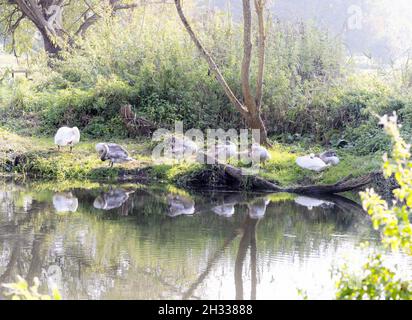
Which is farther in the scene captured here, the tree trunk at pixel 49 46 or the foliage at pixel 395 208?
the tree trunk at pixel 49 46

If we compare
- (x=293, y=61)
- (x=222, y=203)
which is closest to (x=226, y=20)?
(x=293, y=61)

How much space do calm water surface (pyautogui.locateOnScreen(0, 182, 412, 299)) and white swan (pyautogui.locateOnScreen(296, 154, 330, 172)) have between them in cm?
95

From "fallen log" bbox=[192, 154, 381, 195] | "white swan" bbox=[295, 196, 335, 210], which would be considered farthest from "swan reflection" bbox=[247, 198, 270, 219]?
"fallen log" bbox=[192, 154, 381, 195]

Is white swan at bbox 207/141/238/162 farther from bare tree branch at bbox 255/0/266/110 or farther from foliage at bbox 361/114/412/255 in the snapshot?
foliage at bbox 361/114/412/255

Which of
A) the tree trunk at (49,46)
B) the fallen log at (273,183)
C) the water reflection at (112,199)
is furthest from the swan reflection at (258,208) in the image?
the tree trunk at (49,46)

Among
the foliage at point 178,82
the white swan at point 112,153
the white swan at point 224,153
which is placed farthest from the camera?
the foliage at point 178,82

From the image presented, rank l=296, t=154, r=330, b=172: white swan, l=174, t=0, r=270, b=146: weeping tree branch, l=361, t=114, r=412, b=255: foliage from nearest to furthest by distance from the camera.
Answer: l=361, t=114, r=412, b=255: foliage, l=296, t=154, r=330, b=172: white swan, l=174, t=0, r=270, b=146: weeping tree branch

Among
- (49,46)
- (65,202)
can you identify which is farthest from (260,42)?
(49,46)

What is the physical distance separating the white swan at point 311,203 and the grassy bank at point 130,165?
71cm

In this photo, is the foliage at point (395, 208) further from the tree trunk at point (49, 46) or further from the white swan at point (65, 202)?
the tree trunk at point (49, 46)

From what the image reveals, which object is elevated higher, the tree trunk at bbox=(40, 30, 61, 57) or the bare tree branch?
the tree trunk at bbox=(40, 30, 61, 57)

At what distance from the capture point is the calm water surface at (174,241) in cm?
787

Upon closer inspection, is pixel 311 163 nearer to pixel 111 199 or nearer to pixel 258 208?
pixel 258 208

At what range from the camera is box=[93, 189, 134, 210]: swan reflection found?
12312 mm
